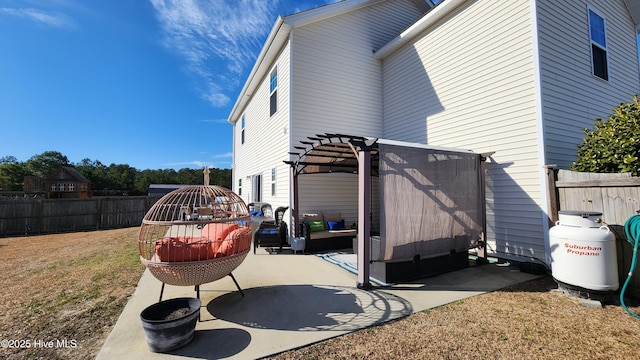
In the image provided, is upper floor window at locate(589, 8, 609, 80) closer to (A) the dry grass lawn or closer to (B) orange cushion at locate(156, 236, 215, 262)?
(A) the dry grass lawn

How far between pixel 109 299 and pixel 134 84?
497 inches

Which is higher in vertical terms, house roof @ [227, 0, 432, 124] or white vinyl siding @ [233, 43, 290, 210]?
house roof @ [227, 0, 432, 124]

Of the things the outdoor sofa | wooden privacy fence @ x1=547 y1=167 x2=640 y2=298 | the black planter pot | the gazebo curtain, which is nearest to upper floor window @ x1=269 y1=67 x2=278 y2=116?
the outdoor sofa

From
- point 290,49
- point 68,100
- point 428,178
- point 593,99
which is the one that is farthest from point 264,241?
point 68,100

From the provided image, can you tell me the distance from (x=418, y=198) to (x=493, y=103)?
323 cm

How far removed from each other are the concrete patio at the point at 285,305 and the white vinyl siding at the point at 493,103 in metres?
1.13

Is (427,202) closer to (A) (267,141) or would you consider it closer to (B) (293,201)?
(B) (293,201)

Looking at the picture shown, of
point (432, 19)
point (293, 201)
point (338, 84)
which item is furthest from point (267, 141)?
point (432, 19)

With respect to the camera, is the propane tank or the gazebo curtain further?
the gazebo curtain

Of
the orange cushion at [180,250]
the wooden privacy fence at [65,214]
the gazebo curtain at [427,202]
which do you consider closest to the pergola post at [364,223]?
the gazebo curtain at [427,202]

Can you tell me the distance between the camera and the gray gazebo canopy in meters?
4.26

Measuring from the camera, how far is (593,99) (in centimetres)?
621

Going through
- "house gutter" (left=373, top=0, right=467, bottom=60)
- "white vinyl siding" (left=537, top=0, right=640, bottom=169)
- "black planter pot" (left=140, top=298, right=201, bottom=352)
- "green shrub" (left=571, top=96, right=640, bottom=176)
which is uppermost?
"house gutter" (left=373, top=0, right=467, bottom=60)

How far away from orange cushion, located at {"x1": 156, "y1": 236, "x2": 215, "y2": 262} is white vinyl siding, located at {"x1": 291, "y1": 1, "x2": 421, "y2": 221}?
171 inches
